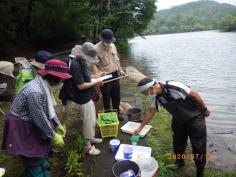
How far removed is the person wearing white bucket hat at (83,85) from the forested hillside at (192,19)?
9435 cm

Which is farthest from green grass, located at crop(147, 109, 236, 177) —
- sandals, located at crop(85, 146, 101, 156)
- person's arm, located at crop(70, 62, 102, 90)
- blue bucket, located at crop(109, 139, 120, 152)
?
person's arm, located at crop(70, 62, 102, 90)

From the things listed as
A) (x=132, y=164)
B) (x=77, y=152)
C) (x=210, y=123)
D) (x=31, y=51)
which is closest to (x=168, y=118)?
(x=210, y=123)

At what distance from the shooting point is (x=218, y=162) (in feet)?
17.8

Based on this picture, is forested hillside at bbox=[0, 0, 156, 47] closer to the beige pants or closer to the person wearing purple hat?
the beige pants

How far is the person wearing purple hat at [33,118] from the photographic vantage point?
2852mm

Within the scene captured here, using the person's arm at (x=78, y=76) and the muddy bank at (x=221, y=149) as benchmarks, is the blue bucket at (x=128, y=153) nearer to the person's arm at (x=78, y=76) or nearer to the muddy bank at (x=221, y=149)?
the person's arm at (x=78, y=76)

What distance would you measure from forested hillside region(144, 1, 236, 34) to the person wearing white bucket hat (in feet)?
310

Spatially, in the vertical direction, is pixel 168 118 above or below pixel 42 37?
below

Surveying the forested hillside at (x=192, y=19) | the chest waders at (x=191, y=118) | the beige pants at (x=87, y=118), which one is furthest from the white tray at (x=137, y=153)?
the forested hillside at (x=192, y=19)

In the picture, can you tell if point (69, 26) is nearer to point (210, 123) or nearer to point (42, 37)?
point (42, 37)

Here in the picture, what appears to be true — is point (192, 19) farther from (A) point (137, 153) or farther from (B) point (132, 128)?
(A) point (137, 153)

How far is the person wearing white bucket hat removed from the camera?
422cm

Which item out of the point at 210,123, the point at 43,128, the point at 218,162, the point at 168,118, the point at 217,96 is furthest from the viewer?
the point at 217,96

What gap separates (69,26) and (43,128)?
26.7m
